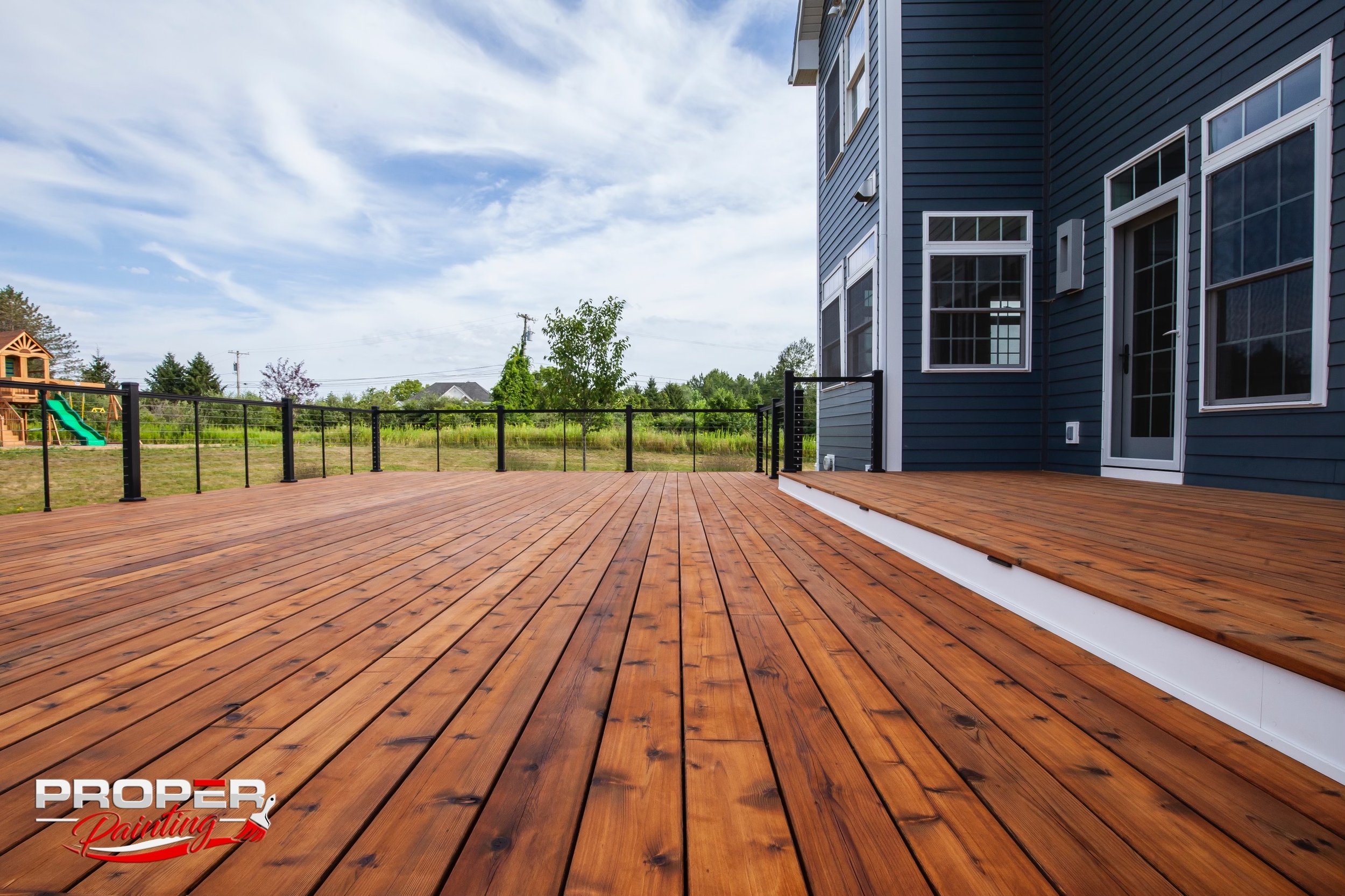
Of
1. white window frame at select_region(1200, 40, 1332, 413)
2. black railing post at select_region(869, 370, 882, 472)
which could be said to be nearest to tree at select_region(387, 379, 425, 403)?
black railing post at select_region(869, 370, 882, 472)

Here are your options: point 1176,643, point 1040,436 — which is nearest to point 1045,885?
point 1176,643

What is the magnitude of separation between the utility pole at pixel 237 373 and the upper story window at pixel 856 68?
47.6 meters

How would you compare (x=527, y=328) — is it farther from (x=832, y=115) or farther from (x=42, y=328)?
(x=832, y=115)

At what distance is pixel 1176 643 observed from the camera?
3.64ft

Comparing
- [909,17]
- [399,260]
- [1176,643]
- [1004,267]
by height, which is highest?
[399,260]

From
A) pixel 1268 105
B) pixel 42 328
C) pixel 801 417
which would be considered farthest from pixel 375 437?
pixel 42 328

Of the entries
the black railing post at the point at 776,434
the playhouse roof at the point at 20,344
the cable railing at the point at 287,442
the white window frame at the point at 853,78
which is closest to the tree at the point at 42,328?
the playhouse roof at the point at 20,344

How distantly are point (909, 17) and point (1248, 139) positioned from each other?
2802mm

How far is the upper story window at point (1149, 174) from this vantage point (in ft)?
11.3

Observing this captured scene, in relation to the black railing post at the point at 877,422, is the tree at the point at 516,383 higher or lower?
higher

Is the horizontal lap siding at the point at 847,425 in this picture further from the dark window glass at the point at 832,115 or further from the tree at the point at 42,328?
the tree at the point at 42,328

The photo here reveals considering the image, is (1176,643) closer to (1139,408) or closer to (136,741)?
(136,741)

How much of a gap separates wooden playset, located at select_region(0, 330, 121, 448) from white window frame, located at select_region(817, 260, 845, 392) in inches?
245

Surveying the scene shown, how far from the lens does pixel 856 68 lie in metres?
5.49
